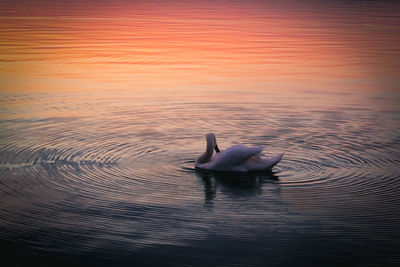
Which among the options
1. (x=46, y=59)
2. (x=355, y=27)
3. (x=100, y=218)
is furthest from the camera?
(x=355, y=27)

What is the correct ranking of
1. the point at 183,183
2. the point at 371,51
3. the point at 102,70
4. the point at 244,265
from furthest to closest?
1. the point at 371,51
2. the point at 102,70
3. the point at 183,183
4. the point at 244,265

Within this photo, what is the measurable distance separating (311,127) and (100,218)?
8426 mm

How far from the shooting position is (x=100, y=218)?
1110 cm

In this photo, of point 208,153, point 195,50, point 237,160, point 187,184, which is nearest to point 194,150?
point 208,153

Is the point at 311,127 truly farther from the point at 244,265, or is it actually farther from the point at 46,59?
the point at 46,59

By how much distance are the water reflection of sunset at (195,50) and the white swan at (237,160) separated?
9634 millimetres

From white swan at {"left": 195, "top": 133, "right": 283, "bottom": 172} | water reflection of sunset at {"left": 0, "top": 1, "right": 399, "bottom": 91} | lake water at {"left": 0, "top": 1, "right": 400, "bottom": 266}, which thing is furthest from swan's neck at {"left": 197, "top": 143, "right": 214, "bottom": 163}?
water reflection of sunset at {"left": 0, "top": 1, "right": 399, "bottom": 91}

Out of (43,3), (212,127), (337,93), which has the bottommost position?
(212,127)

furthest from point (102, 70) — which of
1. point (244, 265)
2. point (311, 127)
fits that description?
point (244, 265)

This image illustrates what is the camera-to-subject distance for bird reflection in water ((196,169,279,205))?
12.5 m

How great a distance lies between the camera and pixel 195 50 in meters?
33.1

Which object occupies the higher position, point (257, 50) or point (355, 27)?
point (355, 27)

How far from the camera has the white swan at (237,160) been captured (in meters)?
13.6

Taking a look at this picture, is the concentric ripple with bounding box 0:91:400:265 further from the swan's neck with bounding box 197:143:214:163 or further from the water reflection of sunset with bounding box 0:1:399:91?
the water reflection of sunset with bounding box 0:1:399:91
